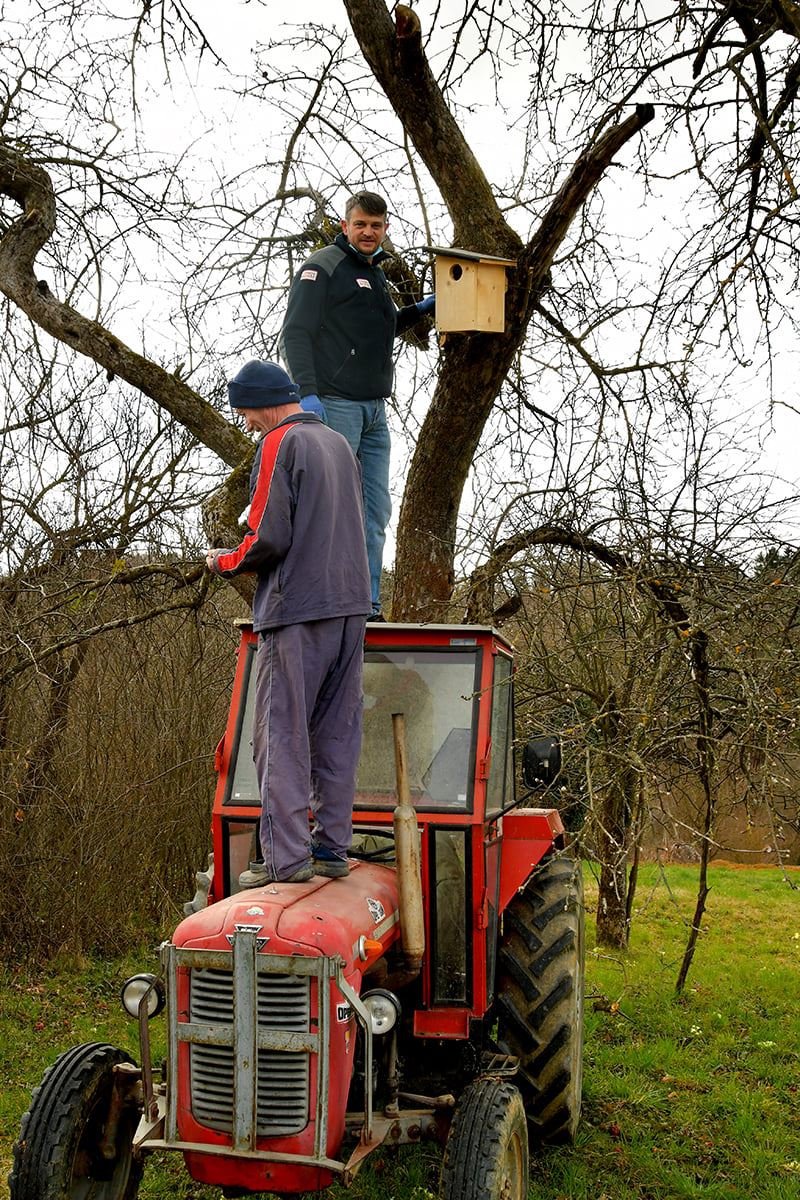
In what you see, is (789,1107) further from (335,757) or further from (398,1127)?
(335,757)

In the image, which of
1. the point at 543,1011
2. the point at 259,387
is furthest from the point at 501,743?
the point at 259,387

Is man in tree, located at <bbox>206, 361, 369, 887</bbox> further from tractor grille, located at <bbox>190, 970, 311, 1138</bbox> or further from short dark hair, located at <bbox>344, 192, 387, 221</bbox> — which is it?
short dark hair, located at <bbox>344, 192, 387, 221</bbox>

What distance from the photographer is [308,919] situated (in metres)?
3.59

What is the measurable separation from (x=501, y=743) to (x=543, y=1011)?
41.1 inches

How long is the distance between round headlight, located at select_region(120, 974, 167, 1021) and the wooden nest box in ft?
12.1

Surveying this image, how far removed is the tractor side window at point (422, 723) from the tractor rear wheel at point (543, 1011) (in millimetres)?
849

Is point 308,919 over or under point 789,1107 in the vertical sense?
over

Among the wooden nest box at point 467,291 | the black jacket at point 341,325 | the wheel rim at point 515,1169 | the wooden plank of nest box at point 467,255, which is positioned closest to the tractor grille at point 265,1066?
the wheel rim at point 515,1169

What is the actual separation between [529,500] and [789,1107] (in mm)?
3587

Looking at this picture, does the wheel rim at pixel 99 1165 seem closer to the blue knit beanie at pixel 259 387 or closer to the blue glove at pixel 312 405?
the blue knit beanie at pixel 259 387

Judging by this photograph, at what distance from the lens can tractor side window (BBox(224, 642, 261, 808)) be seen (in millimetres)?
4566

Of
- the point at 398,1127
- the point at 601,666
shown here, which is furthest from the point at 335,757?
the point at 601,666

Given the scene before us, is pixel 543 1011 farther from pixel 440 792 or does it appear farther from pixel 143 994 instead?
pixel 143 994

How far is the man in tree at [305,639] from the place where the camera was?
3.90 metres
